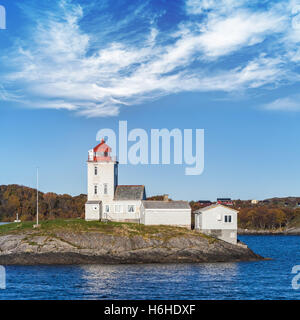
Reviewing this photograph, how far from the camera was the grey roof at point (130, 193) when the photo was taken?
70500 mm

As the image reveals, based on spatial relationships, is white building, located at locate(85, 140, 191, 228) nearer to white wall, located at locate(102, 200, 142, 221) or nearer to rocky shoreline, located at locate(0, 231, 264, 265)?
white wall, located at locate(102, 200, 142, 221)

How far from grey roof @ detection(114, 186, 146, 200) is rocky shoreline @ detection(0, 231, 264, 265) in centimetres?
1133

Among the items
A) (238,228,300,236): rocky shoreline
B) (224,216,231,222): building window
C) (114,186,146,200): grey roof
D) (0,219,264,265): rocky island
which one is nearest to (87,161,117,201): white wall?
(114,186,146,200): grey roof

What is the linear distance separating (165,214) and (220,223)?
25.7 ft

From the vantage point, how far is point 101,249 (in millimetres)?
57625

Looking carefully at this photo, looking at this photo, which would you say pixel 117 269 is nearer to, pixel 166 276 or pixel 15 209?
pixel 166 276

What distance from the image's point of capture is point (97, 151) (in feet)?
235

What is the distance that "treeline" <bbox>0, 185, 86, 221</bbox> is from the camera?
140 meters

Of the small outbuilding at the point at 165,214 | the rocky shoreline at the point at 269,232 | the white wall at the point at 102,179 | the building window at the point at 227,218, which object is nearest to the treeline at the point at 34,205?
the white wall at the point at 102,179

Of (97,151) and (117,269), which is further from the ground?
(97,151)
